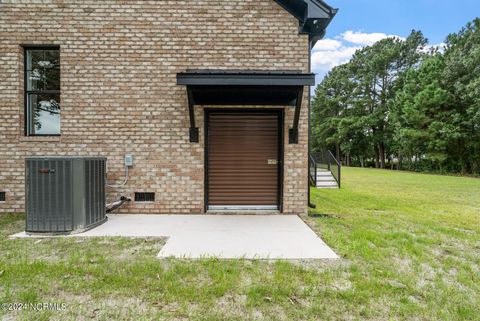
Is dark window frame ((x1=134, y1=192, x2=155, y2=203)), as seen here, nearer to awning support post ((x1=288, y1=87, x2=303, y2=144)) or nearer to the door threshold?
the door threshold

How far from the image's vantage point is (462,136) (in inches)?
855

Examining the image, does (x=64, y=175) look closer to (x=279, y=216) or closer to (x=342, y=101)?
(x=279, y=216)

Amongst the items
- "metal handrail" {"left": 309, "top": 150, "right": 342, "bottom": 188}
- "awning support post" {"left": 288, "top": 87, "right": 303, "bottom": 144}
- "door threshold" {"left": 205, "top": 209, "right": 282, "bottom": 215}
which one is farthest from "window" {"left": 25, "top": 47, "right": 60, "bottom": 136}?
"metal handrail" {"left": 309, "top": 150, "right": 342, "bottom": 188}

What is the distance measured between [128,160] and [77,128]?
1.32 m

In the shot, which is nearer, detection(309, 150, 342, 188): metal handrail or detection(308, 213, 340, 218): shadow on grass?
detection(308, 213, 340, 218): shadow on grass

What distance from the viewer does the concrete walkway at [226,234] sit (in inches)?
138

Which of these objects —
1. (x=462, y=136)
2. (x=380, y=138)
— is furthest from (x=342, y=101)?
(x=462, y=136)

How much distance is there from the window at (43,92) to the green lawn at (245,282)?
2.60m

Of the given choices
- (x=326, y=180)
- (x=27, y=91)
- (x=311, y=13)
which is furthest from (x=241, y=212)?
(x=326, y=180)

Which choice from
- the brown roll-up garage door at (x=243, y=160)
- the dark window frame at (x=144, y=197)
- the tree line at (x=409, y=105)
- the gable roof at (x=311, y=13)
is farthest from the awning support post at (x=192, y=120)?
the tree line at (x=409, y=105)

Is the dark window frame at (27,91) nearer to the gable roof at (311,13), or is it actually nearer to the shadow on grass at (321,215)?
the gable roof at (311,13)

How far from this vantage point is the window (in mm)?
5809

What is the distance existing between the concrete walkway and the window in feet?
8.55

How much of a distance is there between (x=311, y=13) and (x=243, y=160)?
342 centimetres
